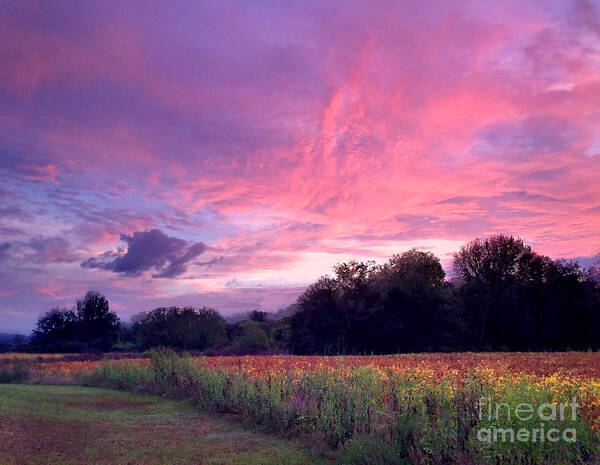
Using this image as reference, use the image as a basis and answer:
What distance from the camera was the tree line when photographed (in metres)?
45.2

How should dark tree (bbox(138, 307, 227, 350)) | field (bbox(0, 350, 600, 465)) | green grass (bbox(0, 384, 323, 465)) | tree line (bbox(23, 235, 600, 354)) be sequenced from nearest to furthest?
field (bbox(0, 350, 600, 465)), green grass (bbox(0, 384, 323, 465)), tree line (bbox(23, 235, 600, 354)), dark tree (bbox(138, 307, 227, 350))

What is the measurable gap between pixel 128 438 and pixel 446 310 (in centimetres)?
4116

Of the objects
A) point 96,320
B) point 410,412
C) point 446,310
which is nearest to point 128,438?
point 410,412

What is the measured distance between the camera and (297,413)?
1180 cm

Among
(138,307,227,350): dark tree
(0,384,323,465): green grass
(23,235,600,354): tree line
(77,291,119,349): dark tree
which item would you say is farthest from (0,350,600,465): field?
(77,291,119,349): dark tree

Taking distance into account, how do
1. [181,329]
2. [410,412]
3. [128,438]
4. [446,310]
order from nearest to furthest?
[410,412]
[128,438]
[446,310]
[181,329]

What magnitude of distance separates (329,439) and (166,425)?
5432 mm

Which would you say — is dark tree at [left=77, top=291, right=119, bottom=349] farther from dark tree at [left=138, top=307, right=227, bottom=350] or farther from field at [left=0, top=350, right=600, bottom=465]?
field at [left=0, top=350, right=600, bottom=465]

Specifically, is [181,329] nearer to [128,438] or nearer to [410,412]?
[128,438]

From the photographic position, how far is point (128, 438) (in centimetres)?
1180

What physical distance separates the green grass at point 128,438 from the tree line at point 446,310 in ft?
88.7

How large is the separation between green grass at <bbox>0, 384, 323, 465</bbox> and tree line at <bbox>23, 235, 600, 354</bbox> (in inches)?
1064

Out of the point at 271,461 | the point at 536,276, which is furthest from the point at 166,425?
the point at 536,276

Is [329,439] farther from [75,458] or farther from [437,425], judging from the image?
[75,458]
